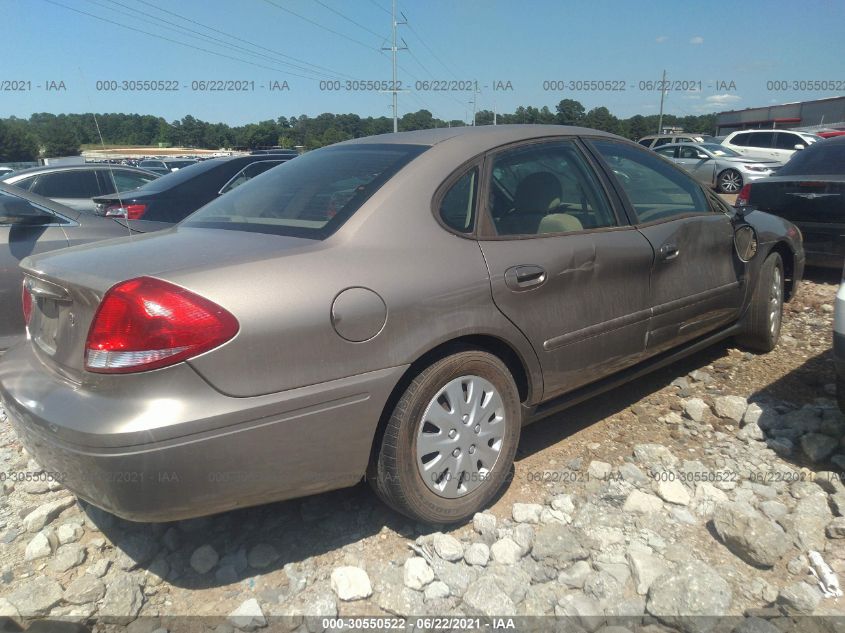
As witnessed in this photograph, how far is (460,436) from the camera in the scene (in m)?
2.62

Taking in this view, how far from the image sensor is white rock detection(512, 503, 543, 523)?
2.77 meters

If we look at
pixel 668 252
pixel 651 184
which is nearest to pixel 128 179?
pixel 651 184

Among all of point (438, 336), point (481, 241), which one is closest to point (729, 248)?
point (481, 241)

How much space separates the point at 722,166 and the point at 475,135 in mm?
14918

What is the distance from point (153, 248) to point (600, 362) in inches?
80.8

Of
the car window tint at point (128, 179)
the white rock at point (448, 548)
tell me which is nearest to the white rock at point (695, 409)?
the white rock at point (448, 548)

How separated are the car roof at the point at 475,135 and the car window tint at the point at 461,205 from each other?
0.23 m

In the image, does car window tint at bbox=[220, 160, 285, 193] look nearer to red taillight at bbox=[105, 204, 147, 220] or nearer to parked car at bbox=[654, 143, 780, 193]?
red taillight at bbox=[105, 204, 147, 220]

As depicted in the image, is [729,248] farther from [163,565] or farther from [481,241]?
[163,565]

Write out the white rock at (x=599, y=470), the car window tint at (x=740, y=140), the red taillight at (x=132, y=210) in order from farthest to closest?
the car window tint at (x=740, y=140), the red taillight at (x=132, y=210), the white rock at (x=599, y=470)

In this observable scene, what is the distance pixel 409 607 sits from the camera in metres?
2.32

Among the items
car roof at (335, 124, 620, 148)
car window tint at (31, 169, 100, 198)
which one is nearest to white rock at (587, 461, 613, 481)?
car roof at (335, 124, 620, 148)

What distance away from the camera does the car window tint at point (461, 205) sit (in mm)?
2664

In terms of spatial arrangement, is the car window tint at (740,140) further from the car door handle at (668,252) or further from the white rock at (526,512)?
the white rock at (526,512)
